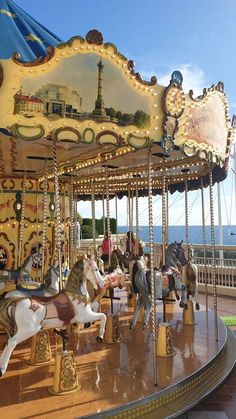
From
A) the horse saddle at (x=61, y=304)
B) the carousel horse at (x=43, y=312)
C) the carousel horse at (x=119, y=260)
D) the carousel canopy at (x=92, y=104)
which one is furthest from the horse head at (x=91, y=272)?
the carousel horse at (x=119, y=260)

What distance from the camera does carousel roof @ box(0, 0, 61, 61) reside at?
4.25 meters

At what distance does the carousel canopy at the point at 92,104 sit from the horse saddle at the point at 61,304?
1.71m

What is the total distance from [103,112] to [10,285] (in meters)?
3.23

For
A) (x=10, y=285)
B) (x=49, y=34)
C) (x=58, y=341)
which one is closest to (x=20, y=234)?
(x=10, y=285)

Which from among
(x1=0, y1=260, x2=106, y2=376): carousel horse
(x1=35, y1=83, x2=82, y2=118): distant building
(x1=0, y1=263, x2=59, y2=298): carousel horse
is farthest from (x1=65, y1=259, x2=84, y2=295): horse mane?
(x1=35, y1=83, x2=82, y2=118): distant building

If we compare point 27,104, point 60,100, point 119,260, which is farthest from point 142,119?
point 119,260

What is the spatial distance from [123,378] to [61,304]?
102cm

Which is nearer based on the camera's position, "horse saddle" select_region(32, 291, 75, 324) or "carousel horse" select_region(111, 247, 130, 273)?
"horse saddle" select_region(32, 291, 75, 324)

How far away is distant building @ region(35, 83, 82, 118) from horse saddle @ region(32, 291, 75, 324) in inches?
77.1

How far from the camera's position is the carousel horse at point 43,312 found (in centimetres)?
407

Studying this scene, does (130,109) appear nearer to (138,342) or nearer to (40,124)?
(40,124)

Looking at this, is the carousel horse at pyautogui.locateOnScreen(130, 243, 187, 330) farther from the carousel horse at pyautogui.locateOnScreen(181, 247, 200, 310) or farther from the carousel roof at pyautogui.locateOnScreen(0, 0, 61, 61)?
the carousel roof at pyautogui.locateOnScreen(0, 0, 61, 61)

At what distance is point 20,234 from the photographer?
708 centimetres

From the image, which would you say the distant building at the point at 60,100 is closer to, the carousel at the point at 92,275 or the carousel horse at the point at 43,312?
the carousel at the point at 92,275
